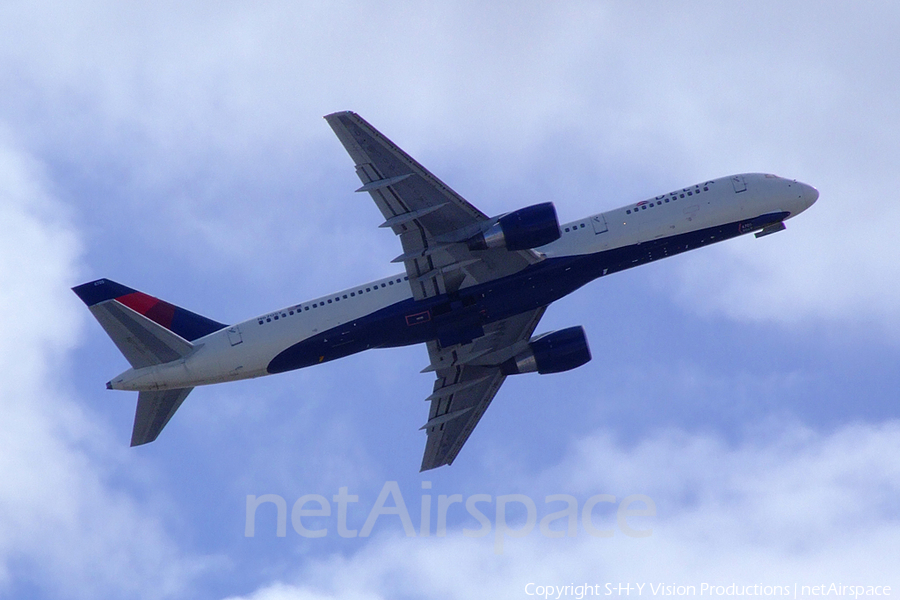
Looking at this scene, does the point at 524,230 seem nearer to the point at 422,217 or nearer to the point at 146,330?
the point at 422,217

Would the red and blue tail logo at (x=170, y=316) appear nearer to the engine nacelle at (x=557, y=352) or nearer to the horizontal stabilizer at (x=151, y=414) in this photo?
the horizontal stabilizer at (x=151, y=414)

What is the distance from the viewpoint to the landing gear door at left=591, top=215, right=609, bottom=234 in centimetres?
5984

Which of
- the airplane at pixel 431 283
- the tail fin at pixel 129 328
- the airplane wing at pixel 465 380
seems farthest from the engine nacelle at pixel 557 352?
the tail fin at pixel 129 328

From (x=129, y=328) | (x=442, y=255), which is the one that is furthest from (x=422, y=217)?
(x=129, y=328)

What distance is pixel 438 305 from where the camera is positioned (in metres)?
59.6

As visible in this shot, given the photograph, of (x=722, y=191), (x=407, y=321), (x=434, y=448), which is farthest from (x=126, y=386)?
(x=722, y=191)

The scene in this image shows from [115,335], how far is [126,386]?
295cm

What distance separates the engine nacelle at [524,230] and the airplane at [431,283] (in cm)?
6

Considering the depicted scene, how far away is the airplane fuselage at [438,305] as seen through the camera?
2331 inches

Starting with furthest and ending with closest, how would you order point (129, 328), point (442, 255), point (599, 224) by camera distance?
point (599, 224) → point (442, 255) → point (129, 328)

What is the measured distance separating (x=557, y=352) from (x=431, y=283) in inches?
436

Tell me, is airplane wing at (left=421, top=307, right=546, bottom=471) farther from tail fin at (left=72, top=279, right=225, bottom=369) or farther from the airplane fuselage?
tail fin at (left=72, top=279, right=225, bottom=369)

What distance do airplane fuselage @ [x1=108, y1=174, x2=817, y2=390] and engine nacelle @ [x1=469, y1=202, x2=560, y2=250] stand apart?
3104mm

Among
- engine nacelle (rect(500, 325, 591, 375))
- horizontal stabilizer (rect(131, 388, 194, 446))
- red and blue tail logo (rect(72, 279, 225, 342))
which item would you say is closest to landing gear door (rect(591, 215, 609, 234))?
engine nacelle (rect(500, 325, 591, 375))
